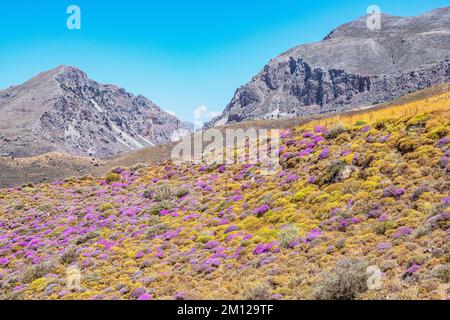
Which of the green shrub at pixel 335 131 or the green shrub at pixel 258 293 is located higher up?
the green shrub at pixel 335 131

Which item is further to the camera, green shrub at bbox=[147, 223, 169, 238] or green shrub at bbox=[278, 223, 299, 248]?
green shrub at bbox=[147, 223, 169, 238]

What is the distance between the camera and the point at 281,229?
18984 mm

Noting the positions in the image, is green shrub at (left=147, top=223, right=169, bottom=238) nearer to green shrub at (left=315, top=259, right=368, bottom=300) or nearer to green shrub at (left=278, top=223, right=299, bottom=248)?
green shrub at (left=278, top=223, right=299, bottom=248)

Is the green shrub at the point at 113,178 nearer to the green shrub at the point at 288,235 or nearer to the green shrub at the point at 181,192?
the green shrub at the point at 181,192

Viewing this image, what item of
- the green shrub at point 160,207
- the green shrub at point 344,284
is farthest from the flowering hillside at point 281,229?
the green shrub at point 160,207

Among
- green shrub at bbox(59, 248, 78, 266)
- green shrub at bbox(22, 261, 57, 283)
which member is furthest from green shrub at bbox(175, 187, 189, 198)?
green shrub at bbox(22, 261, 57, 283)

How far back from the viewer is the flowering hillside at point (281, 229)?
44.4 feet

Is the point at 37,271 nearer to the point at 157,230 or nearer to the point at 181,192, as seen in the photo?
the point at 157,230

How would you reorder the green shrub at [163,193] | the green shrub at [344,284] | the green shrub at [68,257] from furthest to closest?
1. the green shrub at [163,193]
2. the green shrub at [68,257]
3. the green shrub at [344,284]

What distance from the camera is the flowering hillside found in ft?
44.4

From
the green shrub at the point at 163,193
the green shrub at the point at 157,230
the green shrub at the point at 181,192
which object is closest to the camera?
the green shrub at the point at 157,230

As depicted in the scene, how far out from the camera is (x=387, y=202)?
17484 mm

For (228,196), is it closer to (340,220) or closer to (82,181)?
(340,220)

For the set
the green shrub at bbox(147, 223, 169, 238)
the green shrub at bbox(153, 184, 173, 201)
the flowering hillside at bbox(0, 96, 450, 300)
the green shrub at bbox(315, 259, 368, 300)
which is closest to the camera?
the green shrub at bbox(315, 259, 368, 300)
